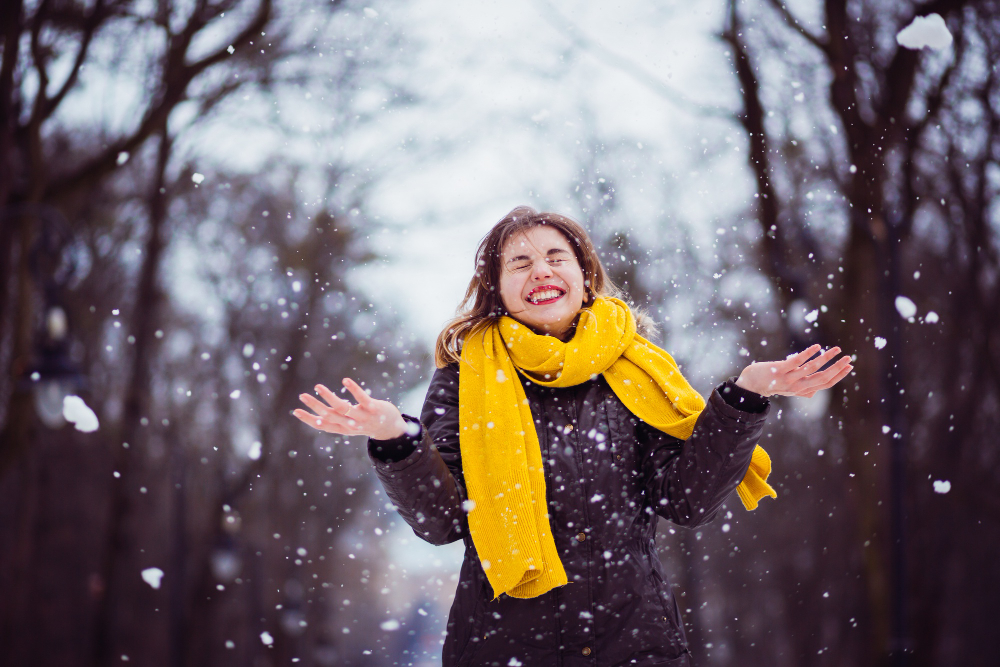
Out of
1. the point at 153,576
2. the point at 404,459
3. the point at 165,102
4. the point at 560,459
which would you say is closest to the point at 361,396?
the point at 404,459

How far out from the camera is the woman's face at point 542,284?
2012 mm

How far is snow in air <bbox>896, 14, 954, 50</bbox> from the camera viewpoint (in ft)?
23.2

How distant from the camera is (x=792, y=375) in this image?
1677 millimetres

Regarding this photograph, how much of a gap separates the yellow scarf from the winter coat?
0.06 metres

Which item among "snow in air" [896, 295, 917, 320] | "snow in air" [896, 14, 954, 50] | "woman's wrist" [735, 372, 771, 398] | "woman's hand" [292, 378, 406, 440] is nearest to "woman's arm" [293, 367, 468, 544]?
"woman's hand" [292, 378, 406, 440]

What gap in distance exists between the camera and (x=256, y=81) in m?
8.02

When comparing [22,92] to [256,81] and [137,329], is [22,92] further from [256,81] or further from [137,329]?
[137,329]

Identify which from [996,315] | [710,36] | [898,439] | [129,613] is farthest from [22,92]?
[129,613]

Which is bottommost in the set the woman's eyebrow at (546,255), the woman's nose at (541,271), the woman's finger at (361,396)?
the woman's finger at (361,396)

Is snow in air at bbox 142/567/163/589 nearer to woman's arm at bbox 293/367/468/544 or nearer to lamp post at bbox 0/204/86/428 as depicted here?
lamp post at bbox 0/204/86/428

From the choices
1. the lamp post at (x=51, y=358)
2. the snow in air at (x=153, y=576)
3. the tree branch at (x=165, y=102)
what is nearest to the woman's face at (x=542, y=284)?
the lamp post at (x=51, y=358)

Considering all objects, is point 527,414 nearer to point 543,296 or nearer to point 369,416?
point 543,296

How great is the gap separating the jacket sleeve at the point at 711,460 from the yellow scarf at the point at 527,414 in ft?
0.41

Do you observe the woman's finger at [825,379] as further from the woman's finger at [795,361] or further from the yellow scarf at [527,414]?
the yellow scarf at [527,414]
